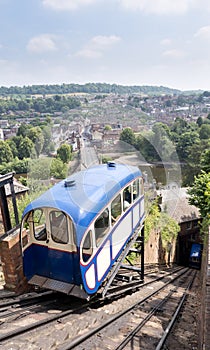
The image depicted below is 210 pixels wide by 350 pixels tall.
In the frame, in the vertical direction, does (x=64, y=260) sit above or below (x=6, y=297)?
above

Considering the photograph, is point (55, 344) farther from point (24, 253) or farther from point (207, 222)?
point (207, 222)

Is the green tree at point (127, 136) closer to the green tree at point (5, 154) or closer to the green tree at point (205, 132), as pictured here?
the green tree at point (205, 132)

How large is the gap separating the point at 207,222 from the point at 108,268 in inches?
302

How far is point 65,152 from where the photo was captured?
8.26 meters

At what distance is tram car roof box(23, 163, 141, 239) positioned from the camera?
4.16 metres

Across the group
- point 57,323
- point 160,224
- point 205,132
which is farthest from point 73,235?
point 205,132

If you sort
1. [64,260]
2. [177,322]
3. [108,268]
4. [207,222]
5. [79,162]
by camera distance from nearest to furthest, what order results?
[64,260], [177,322], [108,268], [79,162], [207,222]

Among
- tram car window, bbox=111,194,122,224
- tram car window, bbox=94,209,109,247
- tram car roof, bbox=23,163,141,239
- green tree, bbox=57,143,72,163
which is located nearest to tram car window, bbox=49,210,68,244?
tram car roof, bbox=23,163,141,239

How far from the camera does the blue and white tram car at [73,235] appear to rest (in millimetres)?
4180

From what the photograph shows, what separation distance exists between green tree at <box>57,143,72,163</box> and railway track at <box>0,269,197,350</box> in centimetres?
455

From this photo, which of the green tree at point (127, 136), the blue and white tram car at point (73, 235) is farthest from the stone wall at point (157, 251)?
the blue and white tram car at point (73, 235)

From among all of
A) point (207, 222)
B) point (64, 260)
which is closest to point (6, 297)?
point (64, 260)

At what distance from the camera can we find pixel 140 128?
8.08 metres

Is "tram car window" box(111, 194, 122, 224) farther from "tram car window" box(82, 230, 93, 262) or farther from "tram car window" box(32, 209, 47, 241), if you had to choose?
"tram car window" box(32, 209, 47, 241)
